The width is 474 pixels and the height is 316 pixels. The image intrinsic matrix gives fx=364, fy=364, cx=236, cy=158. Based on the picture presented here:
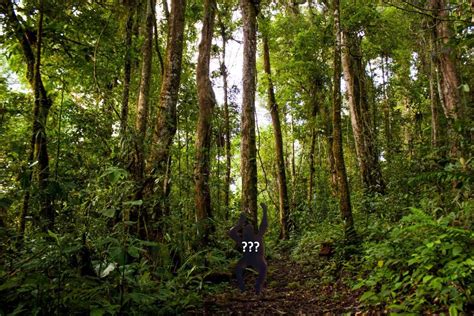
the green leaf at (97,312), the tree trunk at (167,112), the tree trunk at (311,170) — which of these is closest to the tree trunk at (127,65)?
the tree trunk at (167,112)

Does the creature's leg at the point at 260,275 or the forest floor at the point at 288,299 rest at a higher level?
the creature's leg at the point at 260,275

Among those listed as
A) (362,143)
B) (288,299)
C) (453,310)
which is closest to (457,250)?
(453,310)

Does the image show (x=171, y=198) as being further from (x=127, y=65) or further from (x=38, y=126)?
(x=127, y=65)

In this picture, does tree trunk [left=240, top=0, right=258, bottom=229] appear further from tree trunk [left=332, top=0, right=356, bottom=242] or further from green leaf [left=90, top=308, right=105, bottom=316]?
green leaf [left=90, top=308, right=105, bottom=316]

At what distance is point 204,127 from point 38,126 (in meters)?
4.43

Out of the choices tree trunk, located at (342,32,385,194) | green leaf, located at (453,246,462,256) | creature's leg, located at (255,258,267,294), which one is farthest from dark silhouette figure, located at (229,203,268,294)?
tree trunk, located at (342,32,385,194)

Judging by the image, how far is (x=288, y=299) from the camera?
595 cm

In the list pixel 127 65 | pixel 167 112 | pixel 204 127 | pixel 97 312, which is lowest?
pixel 97 312

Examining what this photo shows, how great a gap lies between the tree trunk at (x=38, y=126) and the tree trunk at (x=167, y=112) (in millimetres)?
1502

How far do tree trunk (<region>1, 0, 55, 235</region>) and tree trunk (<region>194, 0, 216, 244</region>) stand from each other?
333 cm

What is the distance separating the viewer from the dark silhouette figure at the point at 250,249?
223 inches

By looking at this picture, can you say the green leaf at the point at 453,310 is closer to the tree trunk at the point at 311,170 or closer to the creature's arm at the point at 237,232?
the creature's arm at the point at 237,232

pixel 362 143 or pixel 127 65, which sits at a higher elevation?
pixel 127 65

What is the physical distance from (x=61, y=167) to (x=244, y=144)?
5073 millimetres
